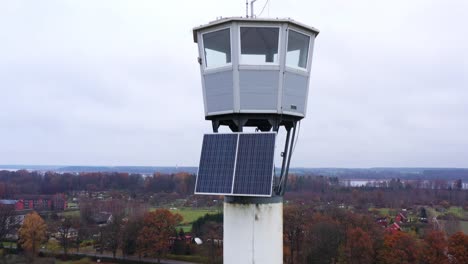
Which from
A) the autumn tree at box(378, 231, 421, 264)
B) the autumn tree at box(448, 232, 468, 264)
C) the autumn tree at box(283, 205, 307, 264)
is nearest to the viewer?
the autumn tree at box(448, 232, 468, 264)

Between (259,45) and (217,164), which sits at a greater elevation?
(259,45)

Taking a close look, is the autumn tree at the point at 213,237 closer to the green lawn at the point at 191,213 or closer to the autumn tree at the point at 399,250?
the green lawn at the point at 191,213

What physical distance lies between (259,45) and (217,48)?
100 centimetres

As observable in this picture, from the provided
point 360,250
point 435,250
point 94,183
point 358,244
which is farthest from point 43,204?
point 435,250

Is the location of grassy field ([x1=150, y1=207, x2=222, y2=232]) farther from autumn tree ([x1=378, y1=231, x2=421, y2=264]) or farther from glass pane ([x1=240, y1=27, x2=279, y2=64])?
glass pane ([x1=240, y1=27, x2=279, y2=64])

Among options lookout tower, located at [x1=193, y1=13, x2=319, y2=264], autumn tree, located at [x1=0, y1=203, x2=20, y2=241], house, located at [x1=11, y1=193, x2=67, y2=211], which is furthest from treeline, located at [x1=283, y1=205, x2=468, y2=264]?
house, located at [x1=11, y1=193, x2=67, y2=211]

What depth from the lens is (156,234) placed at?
44.2 m

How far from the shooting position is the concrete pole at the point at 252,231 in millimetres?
8898

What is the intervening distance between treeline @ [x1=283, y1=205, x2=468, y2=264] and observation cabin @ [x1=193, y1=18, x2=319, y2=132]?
29.8 metres

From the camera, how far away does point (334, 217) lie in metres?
47.5

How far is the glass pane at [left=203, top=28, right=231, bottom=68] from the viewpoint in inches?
→ 360

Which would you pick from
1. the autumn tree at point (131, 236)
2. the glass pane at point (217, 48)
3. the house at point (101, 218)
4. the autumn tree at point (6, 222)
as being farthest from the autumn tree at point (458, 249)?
the autumn tree at point (6, 222)

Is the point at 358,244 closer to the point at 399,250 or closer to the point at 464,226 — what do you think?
the point at 399,250

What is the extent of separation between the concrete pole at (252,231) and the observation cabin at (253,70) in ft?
5.68
